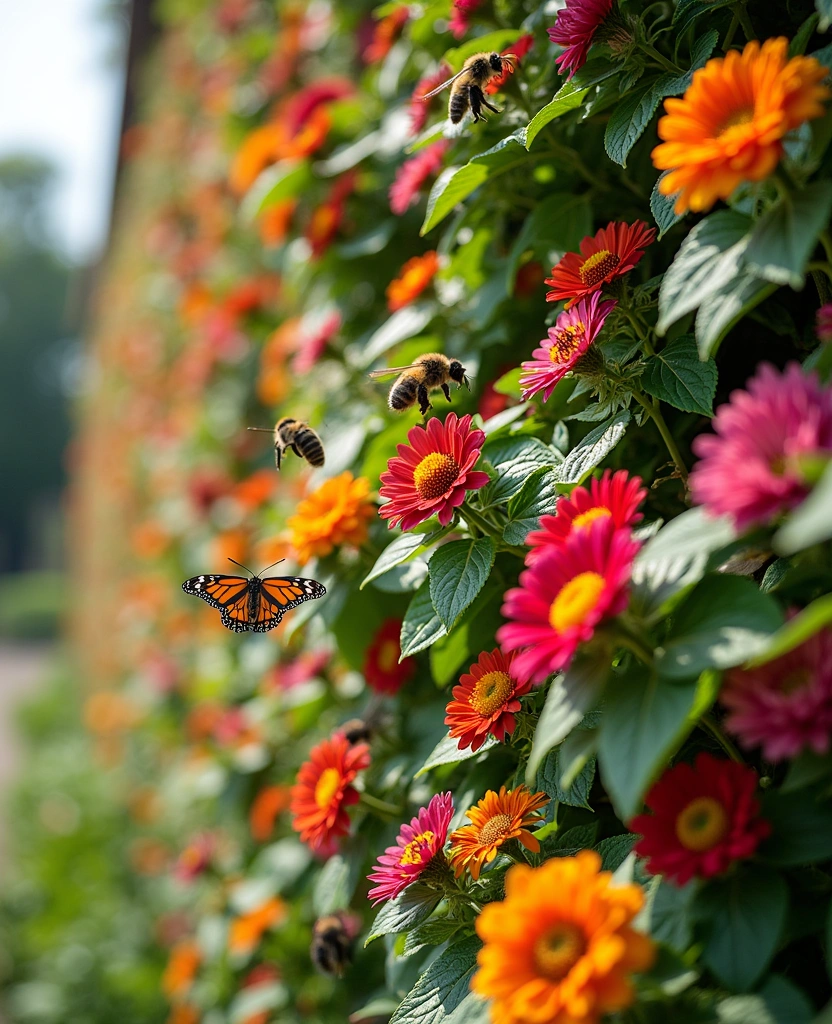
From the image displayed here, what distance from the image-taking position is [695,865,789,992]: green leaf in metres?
0.55

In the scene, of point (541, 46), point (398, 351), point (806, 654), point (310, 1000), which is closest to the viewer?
point (806, 654)

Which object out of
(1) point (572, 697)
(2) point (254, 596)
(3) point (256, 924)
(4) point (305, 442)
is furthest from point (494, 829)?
(3) point (256, 924)

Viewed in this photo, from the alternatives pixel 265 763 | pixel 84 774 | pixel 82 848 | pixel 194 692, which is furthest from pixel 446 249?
pixel 84 774

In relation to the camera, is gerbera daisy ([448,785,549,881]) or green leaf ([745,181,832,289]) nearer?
green leaf ([745,181,832,289])

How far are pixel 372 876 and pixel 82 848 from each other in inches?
161

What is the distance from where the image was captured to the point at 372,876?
2.54ft

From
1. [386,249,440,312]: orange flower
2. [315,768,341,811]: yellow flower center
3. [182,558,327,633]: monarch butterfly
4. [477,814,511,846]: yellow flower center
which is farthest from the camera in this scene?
[386,249,440,312]: orange flower

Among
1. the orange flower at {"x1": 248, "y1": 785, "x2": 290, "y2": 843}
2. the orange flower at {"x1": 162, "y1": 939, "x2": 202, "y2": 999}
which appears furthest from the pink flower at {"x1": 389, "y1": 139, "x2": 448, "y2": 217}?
the orange flower at {"x1": 162, "y1": 939, "x2": 202, "y2": 999}

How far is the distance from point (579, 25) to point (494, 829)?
2.34 feet

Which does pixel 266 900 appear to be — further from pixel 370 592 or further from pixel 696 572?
pixel 696 572

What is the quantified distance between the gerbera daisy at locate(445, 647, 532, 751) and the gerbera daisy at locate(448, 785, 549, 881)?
5 cm

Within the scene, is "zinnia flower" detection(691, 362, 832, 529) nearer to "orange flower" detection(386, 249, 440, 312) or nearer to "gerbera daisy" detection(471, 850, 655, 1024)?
"gerbera daisy" detection(471, 850, 655, 1024)

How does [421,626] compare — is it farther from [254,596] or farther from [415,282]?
[415,282]

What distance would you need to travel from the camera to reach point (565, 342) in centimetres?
77
